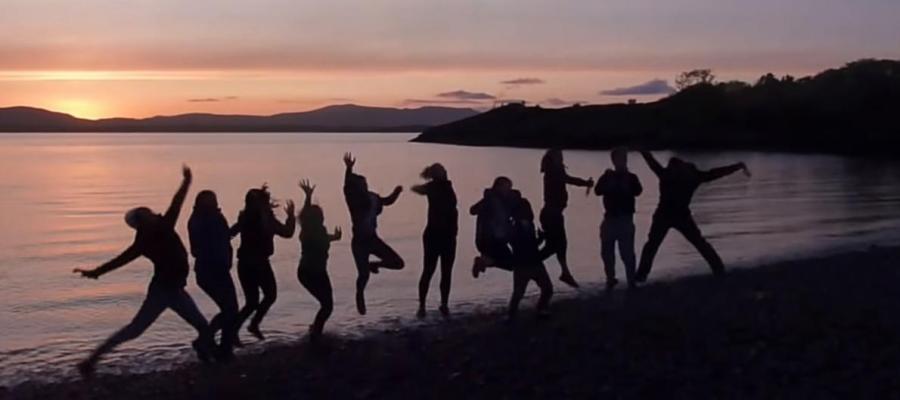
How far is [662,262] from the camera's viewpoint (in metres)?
22.5

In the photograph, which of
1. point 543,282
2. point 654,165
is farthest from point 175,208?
point 654,165

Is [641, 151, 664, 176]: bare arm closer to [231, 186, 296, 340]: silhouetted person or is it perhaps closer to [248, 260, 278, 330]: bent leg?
[231, 186, 296, 340]: silhouetted person

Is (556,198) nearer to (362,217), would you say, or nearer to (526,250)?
(526,250)

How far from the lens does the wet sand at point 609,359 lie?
912 cm

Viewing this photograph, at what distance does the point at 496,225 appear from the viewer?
1256 centimetres

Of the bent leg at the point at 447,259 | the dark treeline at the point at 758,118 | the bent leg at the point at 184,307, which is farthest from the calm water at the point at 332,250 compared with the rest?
the dark treeline at the point at 758,118

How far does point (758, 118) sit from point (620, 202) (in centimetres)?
10684

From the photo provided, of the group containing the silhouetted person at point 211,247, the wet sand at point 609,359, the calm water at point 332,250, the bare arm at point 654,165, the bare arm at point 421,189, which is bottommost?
the calm water at point 332,250

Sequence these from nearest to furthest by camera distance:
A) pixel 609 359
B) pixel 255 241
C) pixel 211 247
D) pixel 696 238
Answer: pixel 609 359
pixel 211 247
pixel 255 241
pixel 696 238

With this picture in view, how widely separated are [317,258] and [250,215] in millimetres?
922

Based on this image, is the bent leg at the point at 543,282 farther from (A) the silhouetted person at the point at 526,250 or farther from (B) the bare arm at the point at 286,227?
(B) the bare arm at the point at 286,227

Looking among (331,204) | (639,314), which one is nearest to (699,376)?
(639,314)

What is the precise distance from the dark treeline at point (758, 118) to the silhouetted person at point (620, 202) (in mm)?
83126

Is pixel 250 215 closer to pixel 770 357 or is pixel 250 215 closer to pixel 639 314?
pixel 639 314
